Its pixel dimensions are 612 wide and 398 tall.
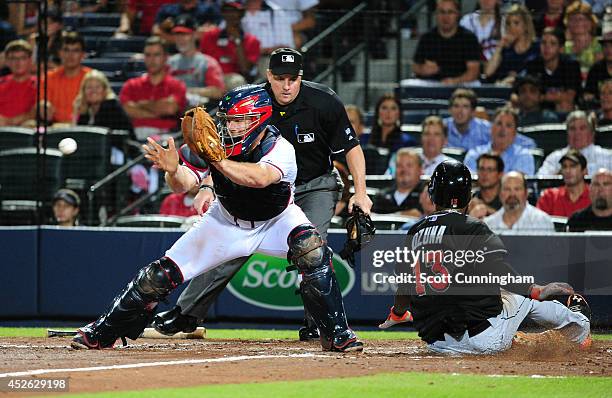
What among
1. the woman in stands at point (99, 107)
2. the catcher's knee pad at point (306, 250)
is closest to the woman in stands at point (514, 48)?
the woman in stands at point (99, 107)

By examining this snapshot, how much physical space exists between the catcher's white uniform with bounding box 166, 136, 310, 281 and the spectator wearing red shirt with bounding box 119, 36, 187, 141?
5583 millimetres

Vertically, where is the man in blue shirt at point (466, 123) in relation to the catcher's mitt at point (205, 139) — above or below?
above

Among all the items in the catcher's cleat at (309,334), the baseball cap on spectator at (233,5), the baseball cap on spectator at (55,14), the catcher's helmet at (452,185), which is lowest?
the catcher's cleat at (309,334)

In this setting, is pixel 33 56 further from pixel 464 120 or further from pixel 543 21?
pixel 543 21

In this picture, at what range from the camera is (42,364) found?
6391mm

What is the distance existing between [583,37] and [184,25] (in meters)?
4.57

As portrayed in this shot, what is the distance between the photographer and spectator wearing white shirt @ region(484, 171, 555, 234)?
A: 409 inches

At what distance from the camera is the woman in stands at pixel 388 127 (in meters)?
11.7

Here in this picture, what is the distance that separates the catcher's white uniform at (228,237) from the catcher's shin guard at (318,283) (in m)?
0.13

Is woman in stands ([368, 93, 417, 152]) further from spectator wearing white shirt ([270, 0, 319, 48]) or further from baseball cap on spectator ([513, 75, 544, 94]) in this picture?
spectator wearing white shirt ([270, 0, 319, 48])

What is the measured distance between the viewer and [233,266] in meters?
8.27

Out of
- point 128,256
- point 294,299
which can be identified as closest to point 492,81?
point 294,299

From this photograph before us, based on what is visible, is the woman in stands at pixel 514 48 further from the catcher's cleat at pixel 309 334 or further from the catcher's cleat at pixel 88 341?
the catcher's cleat at pixel 88 341

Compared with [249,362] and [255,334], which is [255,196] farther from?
[255,334]
